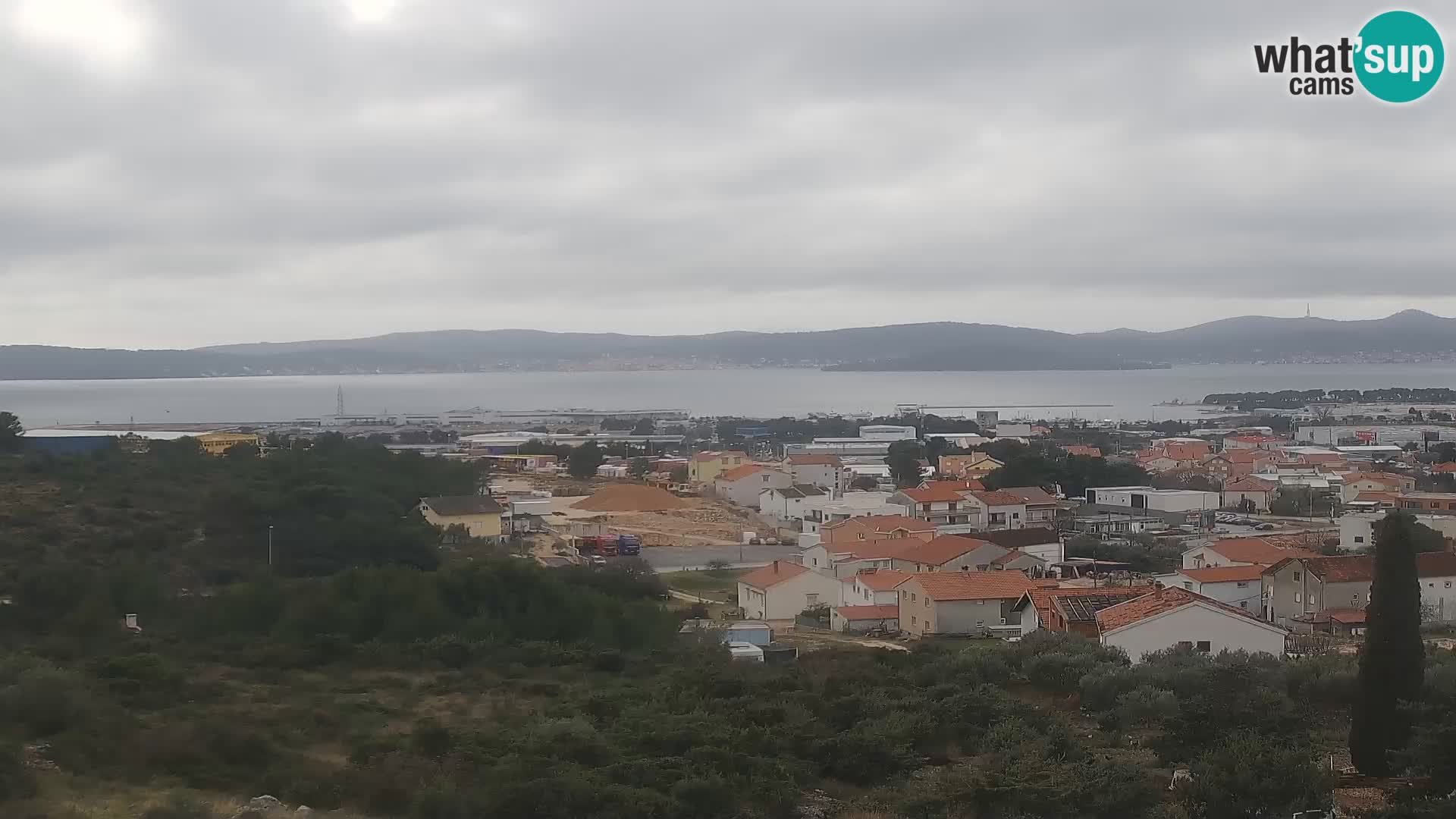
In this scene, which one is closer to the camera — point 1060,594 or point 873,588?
point 1060,594

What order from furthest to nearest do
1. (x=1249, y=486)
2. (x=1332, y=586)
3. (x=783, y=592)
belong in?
(x=1249, y=486) → (x=783, y=592) → (x=1332, y=586)

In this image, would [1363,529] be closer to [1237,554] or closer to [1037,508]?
[1237,554]

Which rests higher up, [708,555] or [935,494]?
[935,494]

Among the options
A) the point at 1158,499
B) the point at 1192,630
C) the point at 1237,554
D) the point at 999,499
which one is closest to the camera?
the point at 1192,630

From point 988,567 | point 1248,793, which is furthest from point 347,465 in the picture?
point 1248,793

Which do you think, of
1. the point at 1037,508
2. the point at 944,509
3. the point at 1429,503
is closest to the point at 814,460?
the point at 944,509

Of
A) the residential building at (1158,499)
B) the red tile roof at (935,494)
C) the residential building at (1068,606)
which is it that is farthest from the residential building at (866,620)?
the residential building at (1158,499)

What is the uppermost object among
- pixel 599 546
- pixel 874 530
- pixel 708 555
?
pixel 874 530

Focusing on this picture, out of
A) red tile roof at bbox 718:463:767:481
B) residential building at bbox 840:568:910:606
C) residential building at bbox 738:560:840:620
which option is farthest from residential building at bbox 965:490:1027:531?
residential building at bbox 738:560:840:620
